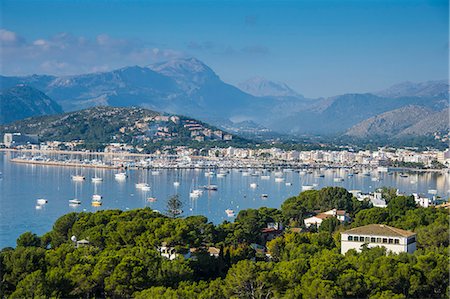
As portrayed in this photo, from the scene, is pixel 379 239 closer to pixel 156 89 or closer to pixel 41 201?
pixel 41 201

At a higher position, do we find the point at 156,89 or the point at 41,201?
the point at 156,89

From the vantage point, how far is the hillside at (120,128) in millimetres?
46156

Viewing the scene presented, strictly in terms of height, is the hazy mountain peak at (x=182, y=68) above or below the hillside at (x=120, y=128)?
above

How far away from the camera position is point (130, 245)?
24.8ft

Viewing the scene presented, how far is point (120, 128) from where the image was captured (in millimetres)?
47875

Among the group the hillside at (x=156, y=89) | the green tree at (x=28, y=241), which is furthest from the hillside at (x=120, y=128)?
the hillside at (x=156, y=89)

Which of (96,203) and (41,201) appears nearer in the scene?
(41,201)

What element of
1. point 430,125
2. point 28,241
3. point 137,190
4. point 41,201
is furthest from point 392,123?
point 28,241

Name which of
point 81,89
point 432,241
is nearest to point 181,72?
point 81,89

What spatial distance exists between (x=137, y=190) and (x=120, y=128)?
27.3m

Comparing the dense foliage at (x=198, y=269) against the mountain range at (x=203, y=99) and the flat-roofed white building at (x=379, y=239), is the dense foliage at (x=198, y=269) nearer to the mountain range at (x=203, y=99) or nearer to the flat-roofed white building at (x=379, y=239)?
the flat-roofed white building at (x=379, y=239)

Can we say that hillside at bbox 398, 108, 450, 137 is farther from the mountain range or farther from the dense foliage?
the dense foliage

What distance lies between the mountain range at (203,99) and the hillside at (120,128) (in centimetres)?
4834

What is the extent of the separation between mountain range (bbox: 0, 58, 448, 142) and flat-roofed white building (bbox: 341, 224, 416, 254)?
87.3 m
